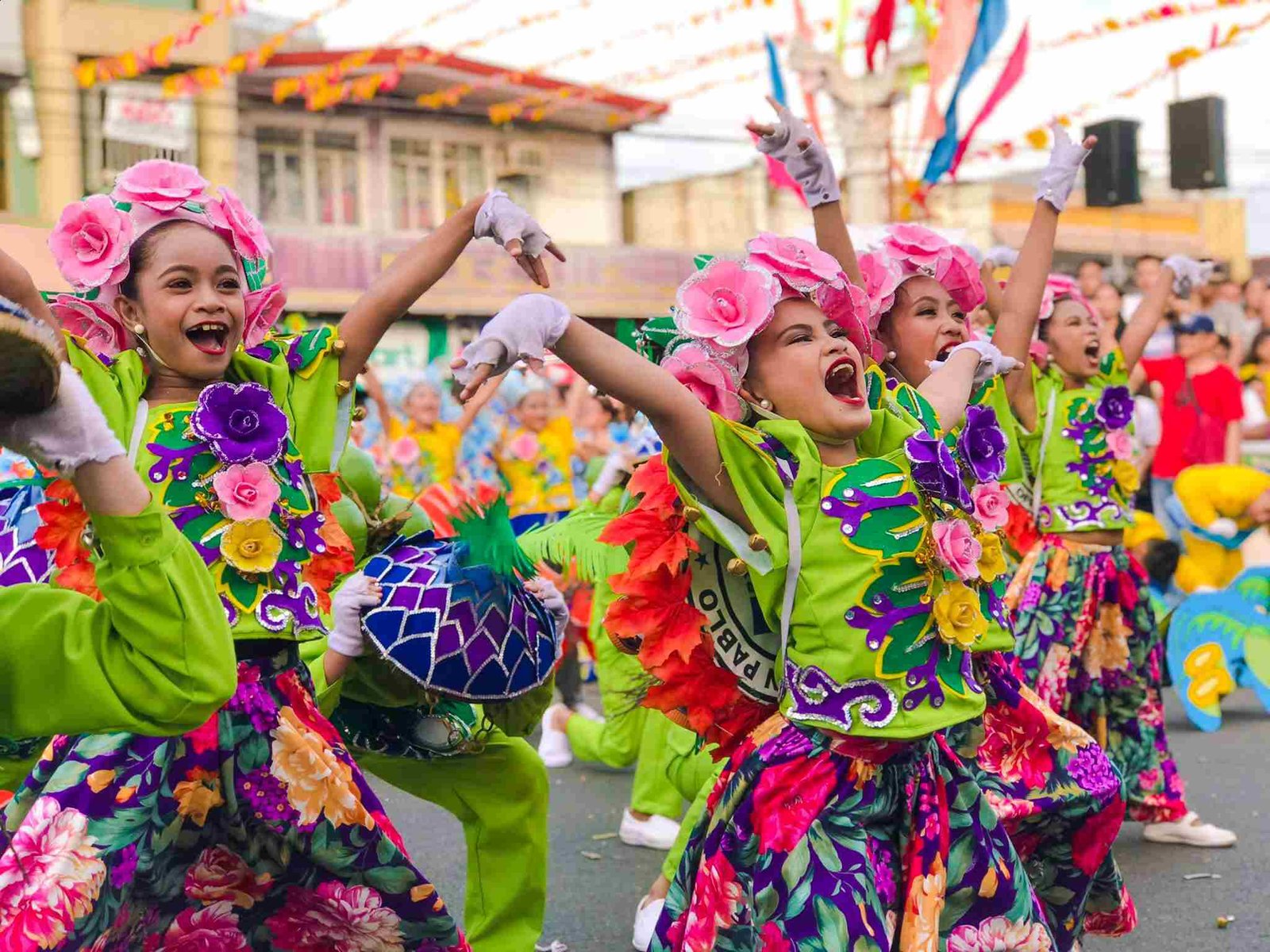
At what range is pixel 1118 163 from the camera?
1360cm

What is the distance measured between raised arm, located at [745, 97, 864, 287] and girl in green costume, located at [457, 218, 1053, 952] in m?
0.70

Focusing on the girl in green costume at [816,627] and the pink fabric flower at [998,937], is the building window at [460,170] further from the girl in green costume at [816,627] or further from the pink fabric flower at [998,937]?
the pink fabric flower at [998,937]

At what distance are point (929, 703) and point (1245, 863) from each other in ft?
9.30

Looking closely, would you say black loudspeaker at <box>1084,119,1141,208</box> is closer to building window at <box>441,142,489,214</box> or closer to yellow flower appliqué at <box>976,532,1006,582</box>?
yellow flower appliqué at <box>976,532,1006,582</box>

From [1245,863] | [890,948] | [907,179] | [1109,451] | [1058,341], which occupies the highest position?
[907,179]

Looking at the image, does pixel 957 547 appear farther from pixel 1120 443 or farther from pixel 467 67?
pixel 467 67

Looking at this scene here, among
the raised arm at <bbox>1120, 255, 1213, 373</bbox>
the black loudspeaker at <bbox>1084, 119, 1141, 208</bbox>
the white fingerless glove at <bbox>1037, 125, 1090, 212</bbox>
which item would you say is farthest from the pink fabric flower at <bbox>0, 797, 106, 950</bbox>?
the black loudspeaker at <bbox>1084, 119, 1141, 208</bbox>

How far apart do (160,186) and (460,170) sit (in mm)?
23747

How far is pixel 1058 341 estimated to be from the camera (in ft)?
18.5

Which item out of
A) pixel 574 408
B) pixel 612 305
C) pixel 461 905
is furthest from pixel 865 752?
pixel 612 305

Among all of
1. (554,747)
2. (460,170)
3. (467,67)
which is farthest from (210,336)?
(460,170)

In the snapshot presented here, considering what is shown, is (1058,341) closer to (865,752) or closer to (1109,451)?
(1109,451)

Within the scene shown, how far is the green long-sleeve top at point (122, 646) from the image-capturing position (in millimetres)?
1962

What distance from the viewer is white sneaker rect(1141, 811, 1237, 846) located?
18.4ft
